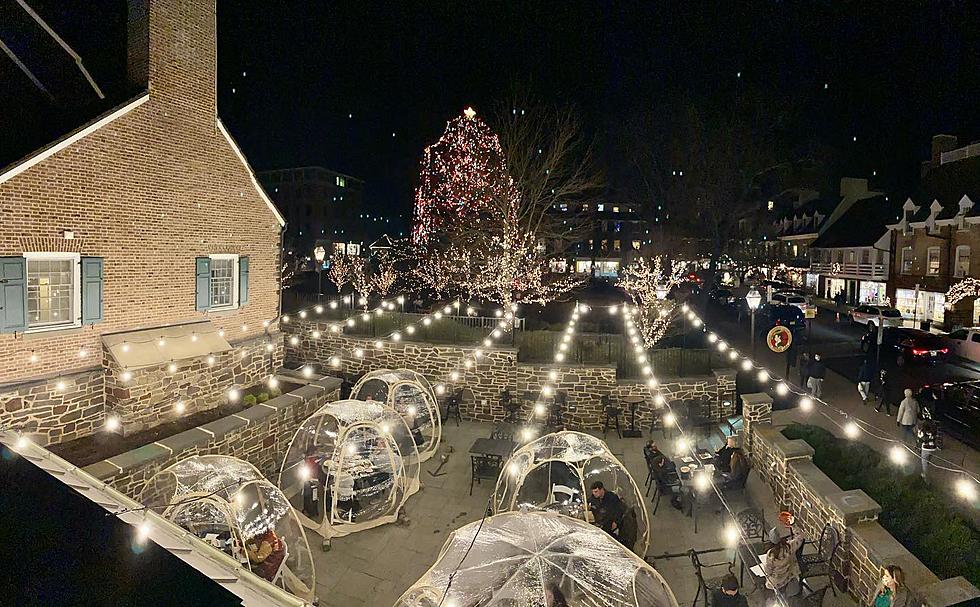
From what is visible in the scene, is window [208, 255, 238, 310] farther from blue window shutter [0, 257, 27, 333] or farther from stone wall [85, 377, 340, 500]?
blue window shutter [0, 257, 27, 333]

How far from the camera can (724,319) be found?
1101 inches

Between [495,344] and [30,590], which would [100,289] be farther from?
[30,590]

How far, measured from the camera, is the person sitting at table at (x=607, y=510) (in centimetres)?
755

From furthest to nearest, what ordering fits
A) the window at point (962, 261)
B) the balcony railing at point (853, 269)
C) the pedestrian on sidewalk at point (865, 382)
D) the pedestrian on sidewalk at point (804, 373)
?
1. the balcony railing at point (853, 269)
2. the window at point (962, 261)
3. the pedestrian on sidewalk at point (804, 373)
4. the pedestrian on sidewalk at point (865, 382)

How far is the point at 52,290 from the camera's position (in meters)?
9.70

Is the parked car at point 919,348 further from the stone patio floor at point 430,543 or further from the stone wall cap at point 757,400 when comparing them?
the stone patio floor at point 430,543

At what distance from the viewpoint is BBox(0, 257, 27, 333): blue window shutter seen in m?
8.84

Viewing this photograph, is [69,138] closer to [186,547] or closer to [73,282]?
[73,282]

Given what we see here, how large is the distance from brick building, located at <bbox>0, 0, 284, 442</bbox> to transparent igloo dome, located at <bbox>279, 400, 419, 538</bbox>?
3996 millimetres

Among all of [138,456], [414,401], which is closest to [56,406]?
[138,456]

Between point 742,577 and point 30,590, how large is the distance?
8.24 metres

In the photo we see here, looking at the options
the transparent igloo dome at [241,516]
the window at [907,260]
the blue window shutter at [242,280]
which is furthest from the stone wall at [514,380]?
the window at [907,260]

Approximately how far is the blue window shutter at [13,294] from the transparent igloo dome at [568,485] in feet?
29.5

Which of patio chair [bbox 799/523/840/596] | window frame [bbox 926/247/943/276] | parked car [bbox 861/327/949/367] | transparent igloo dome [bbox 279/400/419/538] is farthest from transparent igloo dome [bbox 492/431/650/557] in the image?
window frame [bbox 926/247/943/276]
